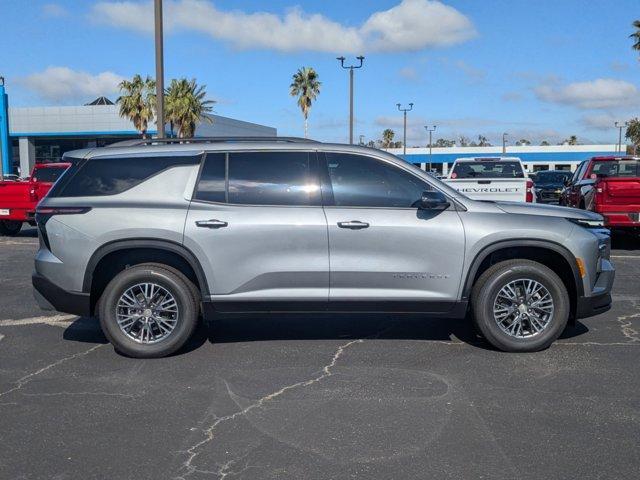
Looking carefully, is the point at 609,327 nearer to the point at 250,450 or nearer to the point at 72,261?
the point at 250,450

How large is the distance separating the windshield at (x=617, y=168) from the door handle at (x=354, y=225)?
11100mm

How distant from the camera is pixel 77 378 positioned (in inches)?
213

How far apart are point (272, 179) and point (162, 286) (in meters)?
1.35

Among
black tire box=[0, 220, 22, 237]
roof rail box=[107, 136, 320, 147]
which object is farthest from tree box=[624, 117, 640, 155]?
roof rail box=[107, 136, 320, 147]

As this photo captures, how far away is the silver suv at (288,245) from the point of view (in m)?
5.76

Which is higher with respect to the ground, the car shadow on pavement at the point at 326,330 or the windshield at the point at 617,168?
the windshield at the point at 617,168

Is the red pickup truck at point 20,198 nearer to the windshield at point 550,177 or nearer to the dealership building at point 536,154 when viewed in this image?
the windshield at point 550,177

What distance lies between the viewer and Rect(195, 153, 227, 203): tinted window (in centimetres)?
588

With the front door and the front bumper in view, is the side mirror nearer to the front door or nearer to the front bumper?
the front door

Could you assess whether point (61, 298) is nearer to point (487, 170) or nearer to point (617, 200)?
point (617, 200)

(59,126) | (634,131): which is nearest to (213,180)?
(59,126)

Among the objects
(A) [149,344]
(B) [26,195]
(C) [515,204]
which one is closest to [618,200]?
(C) [515,204]

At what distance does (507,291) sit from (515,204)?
84 cm

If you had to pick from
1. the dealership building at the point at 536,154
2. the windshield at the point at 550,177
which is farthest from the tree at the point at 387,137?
the windshield at the point at 550,177
